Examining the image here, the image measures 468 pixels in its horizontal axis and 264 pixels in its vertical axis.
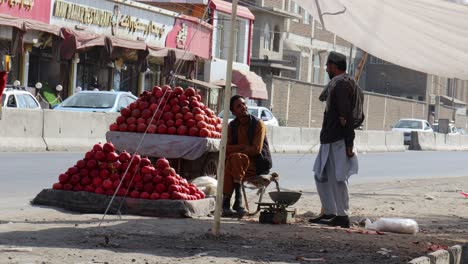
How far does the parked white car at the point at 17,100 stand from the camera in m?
28.3

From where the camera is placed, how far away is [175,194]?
1243 cm

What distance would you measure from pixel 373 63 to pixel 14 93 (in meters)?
72.1

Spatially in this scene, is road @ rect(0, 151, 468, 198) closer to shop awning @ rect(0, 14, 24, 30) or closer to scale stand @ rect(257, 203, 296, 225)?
scale stand @ rect(257, 203, 296, 225)

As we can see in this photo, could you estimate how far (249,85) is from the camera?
60.4m

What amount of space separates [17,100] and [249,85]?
3231cm

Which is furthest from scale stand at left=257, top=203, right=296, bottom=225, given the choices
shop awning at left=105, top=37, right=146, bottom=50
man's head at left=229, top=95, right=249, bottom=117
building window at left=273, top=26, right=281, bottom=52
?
building window at left=273, top=26, right=281, bottom=52

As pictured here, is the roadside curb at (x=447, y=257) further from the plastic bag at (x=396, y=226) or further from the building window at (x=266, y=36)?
the building window at (x=266, y=36)

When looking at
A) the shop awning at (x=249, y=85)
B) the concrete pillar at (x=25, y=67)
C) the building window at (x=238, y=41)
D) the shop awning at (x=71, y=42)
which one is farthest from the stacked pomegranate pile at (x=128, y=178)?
the building window at (x=238, y=41)

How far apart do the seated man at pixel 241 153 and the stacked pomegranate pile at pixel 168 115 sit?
83 centimetres

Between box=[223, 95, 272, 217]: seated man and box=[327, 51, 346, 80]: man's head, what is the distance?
1.26 m

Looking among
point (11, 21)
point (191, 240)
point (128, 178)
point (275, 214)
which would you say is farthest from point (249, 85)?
point (191, 240)

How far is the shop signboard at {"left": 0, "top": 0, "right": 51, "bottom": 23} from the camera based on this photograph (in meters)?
38.6

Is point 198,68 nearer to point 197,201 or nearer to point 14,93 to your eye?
point 14,93

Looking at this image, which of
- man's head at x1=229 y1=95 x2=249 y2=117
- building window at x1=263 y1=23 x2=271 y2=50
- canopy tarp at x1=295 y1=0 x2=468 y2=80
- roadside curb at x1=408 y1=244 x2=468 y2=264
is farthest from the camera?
building window at x1=263 y1=23 x2=271 y2=50
